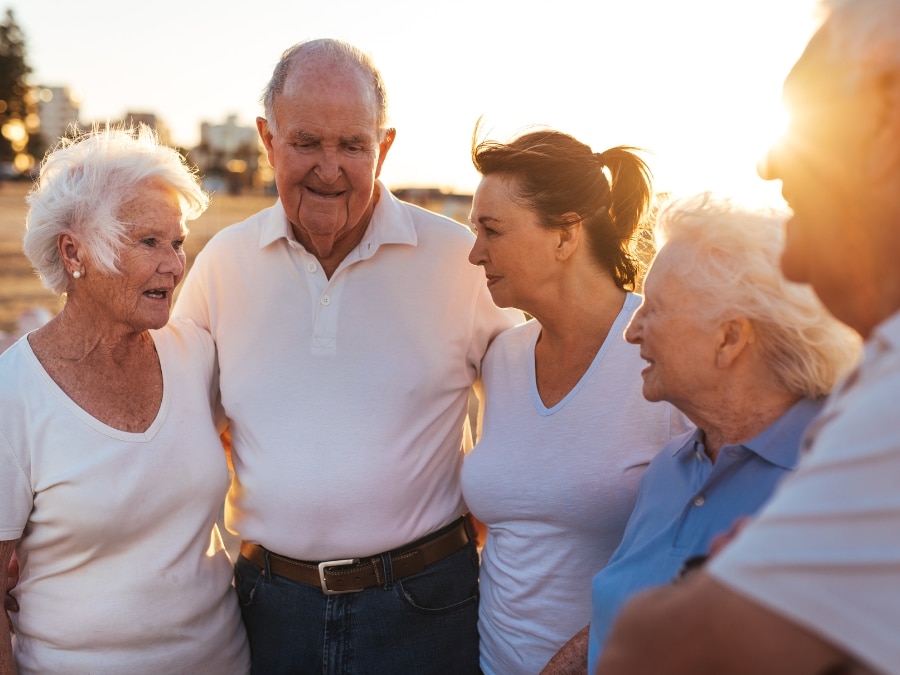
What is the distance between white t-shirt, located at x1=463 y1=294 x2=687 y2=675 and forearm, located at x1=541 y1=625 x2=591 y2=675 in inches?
6.9

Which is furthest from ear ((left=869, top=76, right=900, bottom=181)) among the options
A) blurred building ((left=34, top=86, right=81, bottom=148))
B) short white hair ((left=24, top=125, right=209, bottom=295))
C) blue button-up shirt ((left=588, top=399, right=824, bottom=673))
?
→ blurred building ((left=34, top=86, right=81, bottom=148))

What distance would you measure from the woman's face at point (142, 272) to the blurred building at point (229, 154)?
48296 mm

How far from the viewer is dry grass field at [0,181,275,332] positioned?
569 inches

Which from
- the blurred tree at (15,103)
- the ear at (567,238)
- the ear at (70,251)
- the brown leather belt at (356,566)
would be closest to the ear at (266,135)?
the ear at (70,251)

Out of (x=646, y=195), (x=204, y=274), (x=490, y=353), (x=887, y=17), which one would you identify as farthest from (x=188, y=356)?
(x=887, y=17)

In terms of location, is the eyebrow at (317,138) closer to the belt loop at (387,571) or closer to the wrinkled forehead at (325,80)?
the wrinkled forehead at (325,80)

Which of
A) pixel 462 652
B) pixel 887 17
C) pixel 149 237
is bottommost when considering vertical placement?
pixel 462 652

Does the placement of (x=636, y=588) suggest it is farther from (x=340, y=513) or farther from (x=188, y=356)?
(x=188, y=356)

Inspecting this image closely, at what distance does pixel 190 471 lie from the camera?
2432 millimetres

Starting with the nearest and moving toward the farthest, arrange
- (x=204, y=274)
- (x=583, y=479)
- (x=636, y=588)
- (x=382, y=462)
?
(x=636, y=588) < (x=583, y=479) < (x=382, y=462) < (x=204, y=274)

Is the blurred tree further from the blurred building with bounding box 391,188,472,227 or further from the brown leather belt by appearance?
the brown leather belt

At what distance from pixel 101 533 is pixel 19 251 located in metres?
22.5

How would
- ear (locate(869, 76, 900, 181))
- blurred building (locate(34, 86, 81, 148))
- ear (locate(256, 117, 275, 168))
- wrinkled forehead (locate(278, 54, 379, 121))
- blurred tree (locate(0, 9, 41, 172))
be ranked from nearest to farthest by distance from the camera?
ear (locate(869, 76, 900, 181)) < wrinkled forehead (locate(278, 54, 379, 121)) < ear (locate(256, 117, 275, 168)) < blurred tree (locate(0, 9, 41, 172)) < blurred building (locate(34, 86, 81, 148))

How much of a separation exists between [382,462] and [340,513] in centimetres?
20
